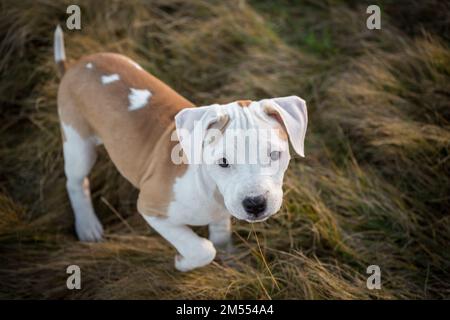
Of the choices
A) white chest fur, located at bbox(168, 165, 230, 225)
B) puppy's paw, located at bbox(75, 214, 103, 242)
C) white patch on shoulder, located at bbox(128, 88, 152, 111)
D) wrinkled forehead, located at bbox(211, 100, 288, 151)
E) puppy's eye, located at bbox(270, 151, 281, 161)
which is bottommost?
puppy's paw, located at bbox(75, 214, 103, 242)

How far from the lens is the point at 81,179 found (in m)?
4.22

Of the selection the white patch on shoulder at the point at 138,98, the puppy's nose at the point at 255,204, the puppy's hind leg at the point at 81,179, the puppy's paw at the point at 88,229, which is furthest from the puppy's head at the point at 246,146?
the puppy's paw at the point at 88,229

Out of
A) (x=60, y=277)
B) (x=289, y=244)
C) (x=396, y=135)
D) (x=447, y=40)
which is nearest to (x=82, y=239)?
(x=60, y=277)

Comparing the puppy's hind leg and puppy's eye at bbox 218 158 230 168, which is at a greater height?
puppy's eye at bbox 218 158 230 168

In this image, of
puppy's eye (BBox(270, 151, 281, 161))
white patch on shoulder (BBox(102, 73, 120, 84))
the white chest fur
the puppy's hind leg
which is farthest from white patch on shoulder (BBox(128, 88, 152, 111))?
puppy's eye (BBox(270, 151, 281, 161))

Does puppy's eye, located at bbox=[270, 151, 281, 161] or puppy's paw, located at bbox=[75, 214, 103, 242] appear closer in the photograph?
puppy's eye, located at bbox=[270, 151, 281, 161]

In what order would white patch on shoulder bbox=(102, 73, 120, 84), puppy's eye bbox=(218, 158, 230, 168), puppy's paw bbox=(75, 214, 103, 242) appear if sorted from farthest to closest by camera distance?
puppy's paw bbox=(75, 214, 103, 242), white patch on shoulder bbox=(102, 73, 120, 84), puppy's eye bbox=(218, 158, 230, 168)

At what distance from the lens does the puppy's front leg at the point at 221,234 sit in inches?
156

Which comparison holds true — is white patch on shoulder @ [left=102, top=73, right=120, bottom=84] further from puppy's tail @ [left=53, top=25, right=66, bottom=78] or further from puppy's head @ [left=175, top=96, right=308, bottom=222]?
puppy's head @ [left=175, top=96, right=308, bottom=222]

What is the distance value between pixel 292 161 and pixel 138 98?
146 cm

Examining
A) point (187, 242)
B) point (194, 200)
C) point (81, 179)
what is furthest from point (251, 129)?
point (81, 179)

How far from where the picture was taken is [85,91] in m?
3.79

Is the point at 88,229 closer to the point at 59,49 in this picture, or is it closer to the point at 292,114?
the point at 59,49

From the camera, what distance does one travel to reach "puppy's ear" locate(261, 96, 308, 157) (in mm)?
2961
